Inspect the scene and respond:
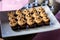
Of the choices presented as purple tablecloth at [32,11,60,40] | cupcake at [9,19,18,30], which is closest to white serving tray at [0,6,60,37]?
cupcake at [9,19,18,30]

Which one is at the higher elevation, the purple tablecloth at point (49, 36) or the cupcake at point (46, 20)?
the cupcake at point (46, 20)

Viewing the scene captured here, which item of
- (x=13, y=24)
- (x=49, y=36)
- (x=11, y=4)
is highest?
(x=11, y=4)

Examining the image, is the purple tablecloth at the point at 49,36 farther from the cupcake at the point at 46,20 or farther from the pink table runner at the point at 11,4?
the pink table runner at the point at 11,4

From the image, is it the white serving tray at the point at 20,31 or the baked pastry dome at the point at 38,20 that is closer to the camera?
the white serving tray at the point at 20,31

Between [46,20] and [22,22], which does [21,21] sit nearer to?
[22,22]

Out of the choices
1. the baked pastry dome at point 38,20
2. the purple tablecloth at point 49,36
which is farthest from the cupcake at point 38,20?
the purple tablecloth at point 49,36

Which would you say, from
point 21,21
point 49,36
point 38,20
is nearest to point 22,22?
point 21,21

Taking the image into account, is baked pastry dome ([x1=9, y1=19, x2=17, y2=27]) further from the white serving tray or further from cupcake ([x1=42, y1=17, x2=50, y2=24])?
cupcake ([x1=42, y1=17, x2=50, y2=24])

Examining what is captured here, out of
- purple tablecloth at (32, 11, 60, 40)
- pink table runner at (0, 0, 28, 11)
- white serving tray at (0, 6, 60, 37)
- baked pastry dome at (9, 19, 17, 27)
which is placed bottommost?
purple tablecloth at (32, 11, 60, 40)
